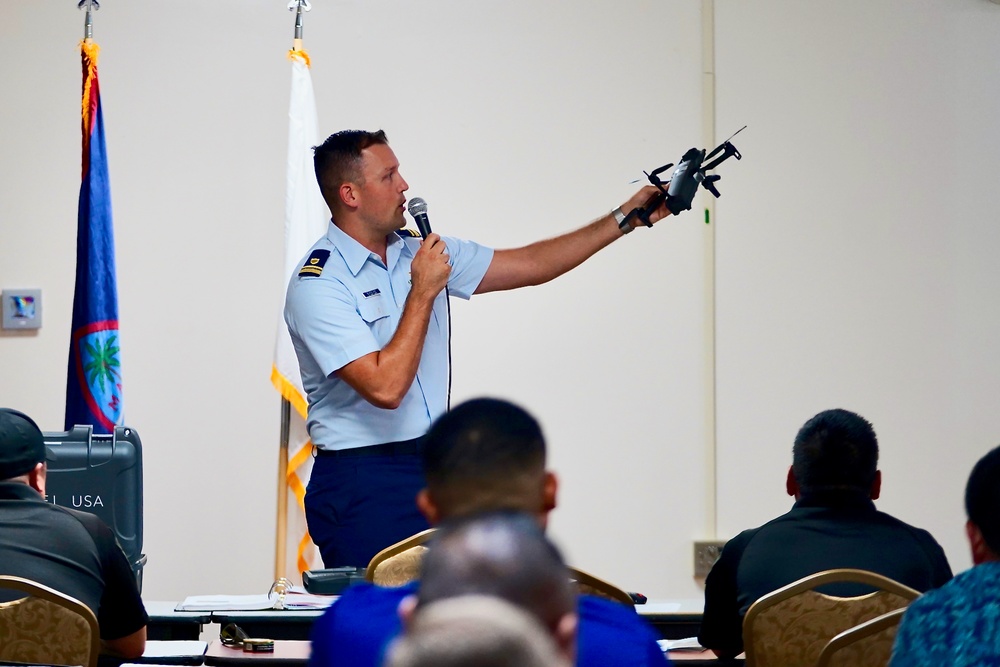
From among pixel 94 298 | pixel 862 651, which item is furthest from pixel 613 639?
pixel 94 298

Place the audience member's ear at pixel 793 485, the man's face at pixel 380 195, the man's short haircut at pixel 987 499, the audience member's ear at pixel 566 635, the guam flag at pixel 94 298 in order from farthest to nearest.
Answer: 1. the guam flag at pixel 94 298
2. the man's face at pixel 380 195
3. the audience member's ear at pixel 793 485
4. the man's short haircut at pixel 987 499
5. the audience member's ear at pixel 566 635

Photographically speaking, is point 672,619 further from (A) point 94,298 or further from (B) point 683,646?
(A) point 94,298

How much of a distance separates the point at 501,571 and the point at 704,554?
4277 mm

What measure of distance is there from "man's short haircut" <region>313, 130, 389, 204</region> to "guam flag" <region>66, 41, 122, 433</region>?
1230 mm

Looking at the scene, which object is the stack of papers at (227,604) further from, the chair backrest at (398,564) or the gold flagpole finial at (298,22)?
the gold flagpole finial at (298,22)

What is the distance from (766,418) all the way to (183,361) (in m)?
2.48

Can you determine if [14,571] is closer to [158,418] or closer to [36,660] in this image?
[36,660]

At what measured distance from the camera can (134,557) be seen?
10.4ft

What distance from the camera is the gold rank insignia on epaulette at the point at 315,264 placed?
3248 millimetres

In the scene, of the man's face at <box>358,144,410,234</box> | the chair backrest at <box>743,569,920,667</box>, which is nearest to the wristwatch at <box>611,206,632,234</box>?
the man's face at <box>358,144,410,234</box>

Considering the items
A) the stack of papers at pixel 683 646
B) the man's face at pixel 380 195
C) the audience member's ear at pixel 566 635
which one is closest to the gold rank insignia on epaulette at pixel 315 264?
the man's face at pixel 380 195

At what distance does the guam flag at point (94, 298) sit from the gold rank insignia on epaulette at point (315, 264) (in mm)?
1243

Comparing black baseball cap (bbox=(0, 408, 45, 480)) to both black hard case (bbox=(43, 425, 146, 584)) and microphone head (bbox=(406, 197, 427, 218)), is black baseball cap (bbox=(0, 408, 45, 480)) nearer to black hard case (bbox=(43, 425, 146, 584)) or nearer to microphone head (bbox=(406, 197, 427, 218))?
black hard case (bbox=(43, 425, 146, 584))

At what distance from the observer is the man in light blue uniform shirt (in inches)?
122
